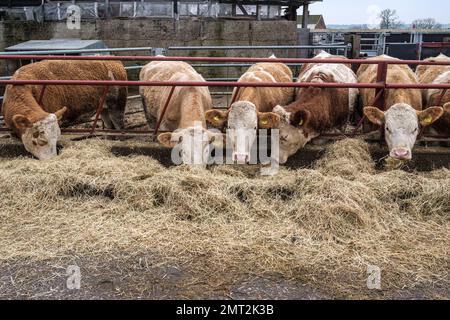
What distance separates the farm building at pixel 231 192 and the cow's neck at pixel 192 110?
0.08 ft

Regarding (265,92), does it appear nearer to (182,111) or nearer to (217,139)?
(182,111)

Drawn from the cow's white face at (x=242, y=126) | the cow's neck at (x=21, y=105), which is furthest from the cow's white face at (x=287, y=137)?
the cow's neck at (x=21, y=105)

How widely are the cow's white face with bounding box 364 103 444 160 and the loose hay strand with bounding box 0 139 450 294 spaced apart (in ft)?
1.26

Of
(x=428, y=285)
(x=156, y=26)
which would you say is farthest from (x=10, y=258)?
(x=156, y=26)

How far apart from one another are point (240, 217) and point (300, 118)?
6.06 feet

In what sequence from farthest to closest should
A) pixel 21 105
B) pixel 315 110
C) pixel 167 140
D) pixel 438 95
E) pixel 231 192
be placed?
pixel 438 95
pixel 21 105
pixel 315 110
pixel 167 140
pixel 231 192

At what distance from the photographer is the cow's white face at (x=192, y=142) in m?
4.87

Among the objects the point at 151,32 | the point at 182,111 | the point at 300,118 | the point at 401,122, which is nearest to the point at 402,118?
the point at 401,122

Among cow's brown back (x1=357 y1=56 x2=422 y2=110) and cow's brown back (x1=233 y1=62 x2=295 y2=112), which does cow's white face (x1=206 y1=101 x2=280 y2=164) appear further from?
cow's brown back (x1=357 y1=56 x2=422 y2=110)

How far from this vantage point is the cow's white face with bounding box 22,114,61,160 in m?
5.38

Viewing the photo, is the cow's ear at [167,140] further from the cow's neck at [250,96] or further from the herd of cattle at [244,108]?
the cow's neck at [250,96]

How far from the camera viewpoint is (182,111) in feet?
18.3

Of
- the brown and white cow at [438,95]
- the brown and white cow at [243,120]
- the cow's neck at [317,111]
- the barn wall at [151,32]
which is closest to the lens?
the brown and white cow at [243,120]
